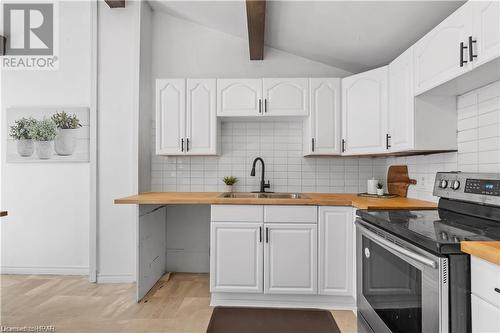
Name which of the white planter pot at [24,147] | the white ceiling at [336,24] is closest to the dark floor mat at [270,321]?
the white ceiling at [336,24]

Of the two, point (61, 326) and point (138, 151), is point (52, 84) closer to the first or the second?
point (138, 151)

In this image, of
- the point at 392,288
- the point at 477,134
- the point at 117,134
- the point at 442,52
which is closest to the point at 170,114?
the point at 117,134

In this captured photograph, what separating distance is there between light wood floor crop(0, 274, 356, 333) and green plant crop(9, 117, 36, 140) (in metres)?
1.53

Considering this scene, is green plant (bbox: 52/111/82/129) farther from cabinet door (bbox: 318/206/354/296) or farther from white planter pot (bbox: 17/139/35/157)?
cabinet door (bbox: 318/206/354/296)

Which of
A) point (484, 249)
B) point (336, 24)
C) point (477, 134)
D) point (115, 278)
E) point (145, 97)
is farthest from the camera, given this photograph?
point (145, 97)

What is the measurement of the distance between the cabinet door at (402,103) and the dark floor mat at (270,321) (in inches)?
56.7

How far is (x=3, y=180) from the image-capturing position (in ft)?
10.7

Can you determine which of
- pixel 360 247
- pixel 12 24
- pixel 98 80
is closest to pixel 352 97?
pixel 360 247

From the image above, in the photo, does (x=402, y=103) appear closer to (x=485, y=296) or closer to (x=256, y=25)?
(x=256, y=25)

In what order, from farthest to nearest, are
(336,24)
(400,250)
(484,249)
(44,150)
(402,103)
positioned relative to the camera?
(44,150), (336,24), (402,103), (400,250), (484,249)

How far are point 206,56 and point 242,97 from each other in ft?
2.70

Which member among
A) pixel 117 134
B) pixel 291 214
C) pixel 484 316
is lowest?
pixel 484 316

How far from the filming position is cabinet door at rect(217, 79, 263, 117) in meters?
2.84

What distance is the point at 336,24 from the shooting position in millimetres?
2383
